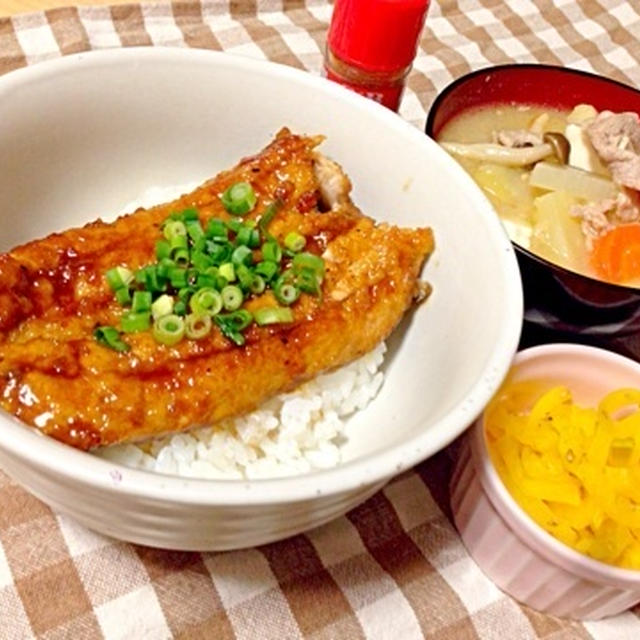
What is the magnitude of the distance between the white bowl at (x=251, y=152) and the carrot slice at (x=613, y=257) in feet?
1.83

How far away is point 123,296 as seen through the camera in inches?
59.9

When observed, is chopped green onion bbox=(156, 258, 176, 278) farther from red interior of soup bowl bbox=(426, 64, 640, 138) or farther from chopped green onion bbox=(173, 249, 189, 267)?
red interior of soup bowl bbox=(426, 64, 640, 138)

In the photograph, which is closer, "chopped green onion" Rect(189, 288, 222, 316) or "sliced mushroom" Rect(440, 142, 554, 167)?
"chopped green onion" Rect(189, 288, 222, 316)

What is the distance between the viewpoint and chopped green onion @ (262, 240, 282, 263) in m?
1.62

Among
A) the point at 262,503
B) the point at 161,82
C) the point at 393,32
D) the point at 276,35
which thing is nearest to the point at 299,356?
the point at 262,503

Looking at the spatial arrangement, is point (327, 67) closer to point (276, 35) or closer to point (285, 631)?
point (276, 35)

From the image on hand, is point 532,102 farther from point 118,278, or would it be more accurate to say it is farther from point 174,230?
point 118,278

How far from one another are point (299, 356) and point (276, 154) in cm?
42

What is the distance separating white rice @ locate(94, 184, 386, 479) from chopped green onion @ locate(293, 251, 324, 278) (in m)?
0.19

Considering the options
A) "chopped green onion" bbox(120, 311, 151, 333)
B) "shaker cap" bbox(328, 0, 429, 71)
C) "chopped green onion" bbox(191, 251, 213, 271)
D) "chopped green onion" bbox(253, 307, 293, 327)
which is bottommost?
"chopped green onion" bbox(253, 307, 293, 327)

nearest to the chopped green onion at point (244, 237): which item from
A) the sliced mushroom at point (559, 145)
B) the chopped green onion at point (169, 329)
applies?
the chopped green onion at point (169, 329)

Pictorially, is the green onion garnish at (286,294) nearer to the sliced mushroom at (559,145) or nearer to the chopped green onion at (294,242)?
the chopped green onion at (294,242)

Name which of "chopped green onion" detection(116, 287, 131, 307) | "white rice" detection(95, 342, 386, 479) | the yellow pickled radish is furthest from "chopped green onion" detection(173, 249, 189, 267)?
the yellow pickled radish

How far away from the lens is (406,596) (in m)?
1.66
